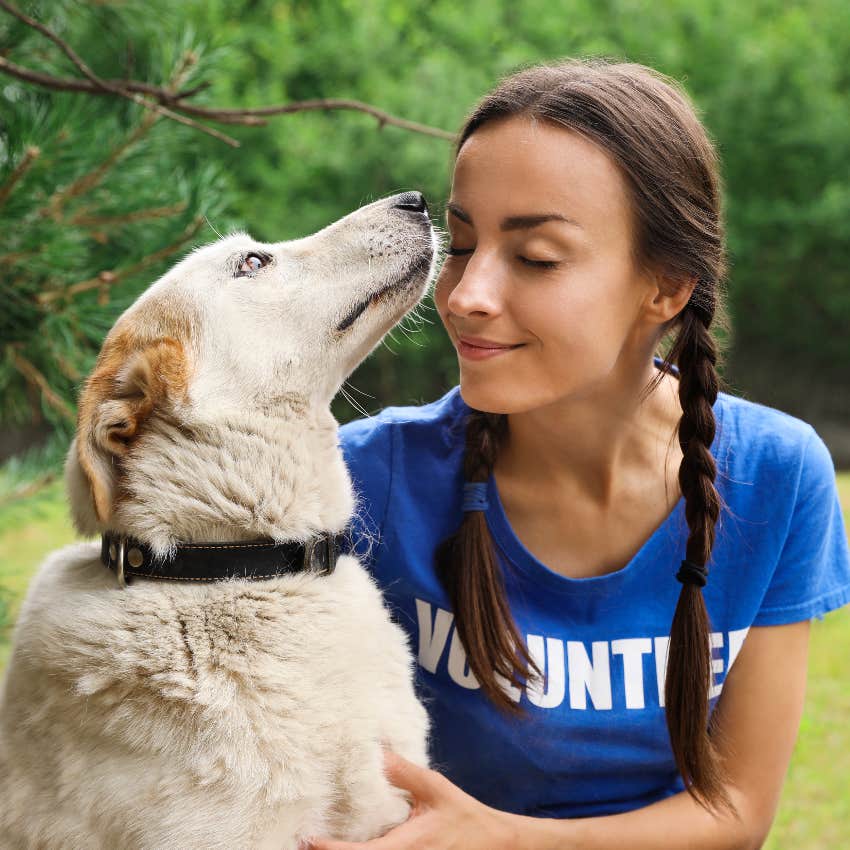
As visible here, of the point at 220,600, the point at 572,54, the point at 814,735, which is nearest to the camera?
the point at 220,600

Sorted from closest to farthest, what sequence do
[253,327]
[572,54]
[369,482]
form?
[253,327]
[369,482]
[572,54]

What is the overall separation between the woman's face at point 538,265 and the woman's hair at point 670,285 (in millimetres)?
47

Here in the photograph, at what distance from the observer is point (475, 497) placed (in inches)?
77.4

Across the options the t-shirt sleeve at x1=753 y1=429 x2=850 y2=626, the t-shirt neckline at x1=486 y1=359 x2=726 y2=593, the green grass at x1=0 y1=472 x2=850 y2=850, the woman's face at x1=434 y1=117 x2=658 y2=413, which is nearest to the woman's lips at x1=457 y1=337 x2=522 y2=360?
the woman's face at x1=434 y1=117 x2=658 y2=413

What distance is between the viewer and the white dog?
4.96 ft

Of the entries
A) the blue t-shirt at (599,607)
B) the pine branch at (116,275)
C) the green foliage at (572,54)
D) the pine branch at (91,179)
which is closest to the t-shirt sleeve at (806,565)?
the blue t-shirt at (599,607)

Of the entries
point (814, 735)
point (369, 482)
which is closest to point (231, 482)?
point (369, 482)

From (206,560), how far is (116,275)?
0.70 m

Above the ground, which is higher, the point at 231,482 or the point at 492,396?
the point at 492,396

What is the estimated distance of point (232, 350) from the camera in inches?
71.2

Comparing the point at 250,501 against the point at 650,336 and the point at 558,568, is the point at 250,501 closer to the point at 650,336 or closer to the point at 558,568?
the point at 558,568

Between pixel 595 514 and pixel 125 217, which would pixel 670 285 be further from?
pixel 125 217

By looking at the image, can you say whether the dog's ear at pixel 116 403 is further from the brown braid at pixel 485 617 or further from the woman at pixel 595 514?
the brown braid at pixel 485 617

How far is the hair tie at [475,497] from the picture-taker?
1.96m
